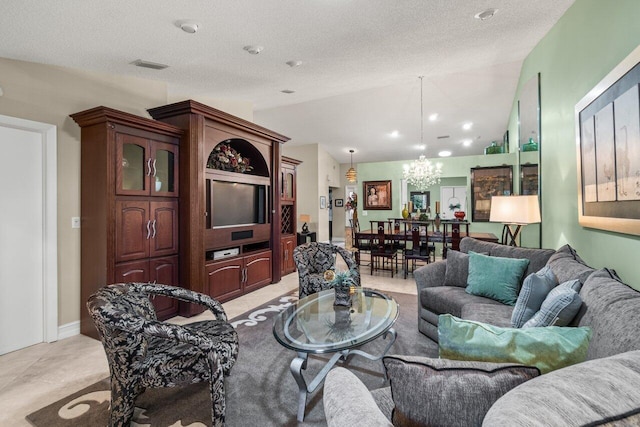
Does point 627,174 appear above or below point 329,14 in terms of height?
below

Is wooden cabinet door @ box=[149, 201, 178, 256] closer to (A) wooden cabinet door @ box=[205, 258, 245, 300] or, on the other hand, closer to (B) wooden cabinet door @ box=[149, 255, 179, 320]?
(B) wooden cabinet door @ box=[149, 255, 179, 320]

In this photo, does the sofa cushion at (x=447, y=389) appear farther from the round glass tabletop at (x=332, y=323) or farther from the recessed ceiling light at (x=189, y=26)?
the recessed ceiling light at (x=189, y=26)

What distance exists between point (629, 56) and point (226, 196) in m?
3.97

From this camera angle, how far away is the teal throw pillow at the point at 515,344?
3.16ft

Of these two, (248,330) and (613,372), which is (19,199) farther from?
(613,372)

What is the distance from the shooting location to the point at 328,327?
84.6 inches

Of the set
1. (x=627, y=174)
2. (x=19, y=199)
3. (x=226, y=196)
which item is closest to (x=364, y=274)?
(x=226, y=196)

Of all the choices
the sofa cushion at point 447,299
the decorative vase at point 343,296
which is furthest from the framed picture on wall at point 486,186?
the decorative vase at point 343,296

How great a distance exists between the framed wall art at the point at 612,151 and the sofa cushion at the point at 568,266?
0.87 feet

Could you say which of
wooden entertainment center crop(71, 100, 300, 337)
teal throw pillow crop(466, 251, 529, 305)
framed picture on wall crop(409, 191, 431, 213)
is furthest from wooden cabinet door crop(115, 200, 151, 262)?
framed picture on wall crop(409, 191, 431, 213)

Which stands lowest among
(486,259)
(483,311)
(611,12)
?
(483,311)

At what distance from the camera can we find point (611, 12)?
1.98 meters

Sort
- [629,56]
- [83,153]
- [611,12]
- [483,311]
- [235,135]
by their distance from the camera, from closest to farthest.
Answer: [629,56], [611,12], [483,311], [83,153], [235,135]

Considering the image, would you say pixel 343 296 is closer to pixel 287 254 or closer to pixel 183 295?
pixel 183 295
